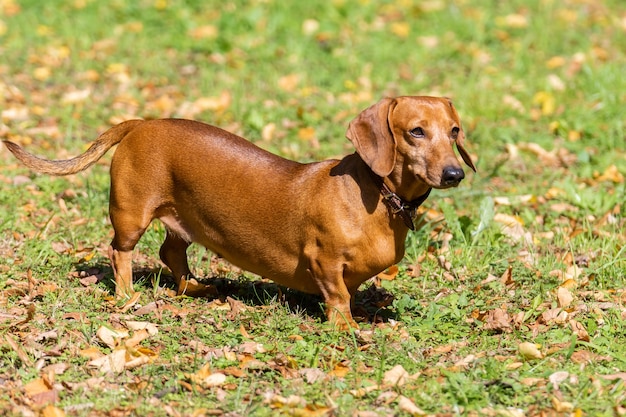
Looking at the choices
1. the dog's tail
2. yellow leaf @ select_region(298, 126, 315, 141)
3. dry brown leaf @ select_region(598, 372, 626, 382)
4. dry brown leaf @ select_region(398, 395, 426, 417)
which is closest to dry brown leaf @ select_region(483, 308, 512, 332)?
dry brown leaf @ select_region(598, 372, 626, 382)

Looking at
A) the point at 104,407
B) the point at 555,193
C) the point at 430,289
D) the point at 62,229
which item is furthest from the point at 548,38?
the point at 104,407

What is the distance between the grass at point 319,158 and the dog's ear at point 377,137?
0.83 m

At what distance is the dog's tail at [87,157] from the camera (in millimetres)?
4941

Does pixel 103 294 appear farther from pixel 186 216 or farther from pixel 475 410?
pixel 475 410

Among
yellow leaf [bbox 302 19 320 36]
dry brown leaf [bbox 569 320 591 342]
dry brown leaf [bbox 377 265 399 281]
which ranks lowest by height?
dry brown leaf [bbox 377 265 399 281]

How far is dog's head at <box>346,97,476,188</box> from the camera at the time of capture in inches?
168

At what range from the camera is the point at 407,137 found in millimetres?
4328

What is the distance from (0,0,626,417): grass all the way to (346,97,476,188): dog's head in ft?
2.68

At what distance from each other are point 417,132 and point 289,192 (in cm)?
72

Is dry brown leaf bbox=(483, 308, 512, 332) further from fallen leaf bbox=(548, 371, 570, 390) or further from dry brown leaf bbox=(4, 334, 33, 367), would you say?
dry brown leaf bbox=(4, 334, 33, 367)

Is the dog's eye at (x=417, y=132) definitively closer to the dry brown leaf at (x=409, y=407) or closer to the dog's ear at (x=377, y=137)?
the dog's ear at (x=377, y=137)

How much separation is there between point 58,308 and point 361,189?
160 centimetres

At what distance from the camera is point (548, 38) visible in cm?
947

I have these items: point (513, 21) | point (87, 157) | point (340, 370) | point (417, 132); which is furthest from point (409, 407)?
point (513, 21)
